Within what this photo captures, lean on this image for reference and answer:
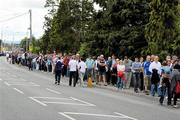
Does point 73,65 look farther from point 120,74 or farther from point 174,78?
point 174,78

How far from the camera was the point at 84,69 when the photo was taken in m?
33.5

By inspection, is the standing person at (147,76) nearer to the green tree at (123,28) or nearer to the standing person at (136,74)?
the standing person at (136,74)

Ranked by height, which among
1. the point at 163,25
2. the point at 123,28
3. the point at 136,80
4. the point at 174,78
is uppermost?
the point at 123,28

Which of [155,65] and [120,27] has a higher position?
[120,27]

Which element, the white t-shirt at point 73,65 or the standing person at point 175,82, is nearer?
the standing person at point 175,82

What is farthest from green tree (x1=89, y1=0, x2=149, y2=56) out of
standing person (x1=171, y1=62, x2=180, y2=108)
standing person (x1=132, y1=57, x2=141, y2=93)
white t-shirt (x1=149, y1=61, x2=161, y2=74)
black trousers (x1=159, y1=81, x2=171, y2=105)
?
standing person (x1=171, y1=62, x2=180, y2=108)

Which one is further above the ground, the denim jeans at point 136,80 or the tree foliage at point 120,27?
the tree foliage at point 120,27

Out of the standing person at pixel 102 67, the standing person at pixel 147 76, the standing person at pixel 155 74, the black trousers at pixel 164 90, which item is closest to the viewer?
the black trousers at pixel 164 90

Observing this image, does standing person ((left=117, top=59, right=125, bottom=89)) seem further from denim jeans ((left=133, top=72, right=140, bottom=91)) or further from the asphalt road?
the asphalt road

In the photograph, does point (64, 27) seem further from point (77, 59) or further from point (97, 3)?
point (77, 59)

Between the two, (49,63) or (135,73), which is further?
(49,63)

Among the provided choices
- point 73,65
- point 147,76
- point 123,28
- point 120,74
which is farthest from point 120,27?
point 147,76

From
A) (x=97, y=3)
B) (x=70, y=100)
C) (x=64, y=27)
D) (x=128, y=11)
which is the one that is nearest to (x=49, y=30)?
(x=64, y=27)

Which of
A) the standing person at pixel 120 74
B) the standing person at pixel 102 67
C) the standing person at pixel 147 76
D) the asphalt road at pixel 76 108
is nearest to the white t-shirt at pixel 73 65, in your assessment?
the standing person at pixel 102 67
